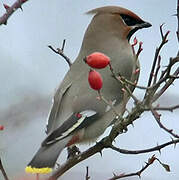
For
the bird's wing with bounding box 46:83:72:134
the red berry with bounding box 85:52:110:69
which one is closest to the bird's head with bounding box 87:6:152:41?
the bird's wing with bounding box 46:83:72:134

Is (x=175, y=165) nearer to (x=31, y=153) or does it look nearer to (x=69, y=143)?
(x=31, y=153)

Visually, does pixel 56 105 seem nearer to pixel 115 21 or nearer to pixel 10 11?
pixel 115 21

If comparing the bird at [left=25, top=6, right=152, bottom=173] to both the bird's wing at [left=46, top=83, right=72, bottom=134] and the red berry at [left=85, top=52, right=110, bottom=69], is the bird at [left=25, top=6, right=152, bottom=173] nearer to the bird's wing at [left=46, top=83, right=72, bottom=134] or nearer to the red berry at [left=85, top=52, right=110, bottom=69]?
the bird's wing at [left=46, top=83, right=72, bottom=134]

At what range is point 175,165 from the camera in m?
2.98

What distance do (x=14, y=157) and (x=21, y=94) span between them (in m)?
0.25

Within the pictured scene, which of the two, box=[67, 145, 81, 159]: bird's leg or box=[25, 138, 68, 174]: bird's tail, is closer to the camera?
box=[25, 138, 68, 174]: bird's tail

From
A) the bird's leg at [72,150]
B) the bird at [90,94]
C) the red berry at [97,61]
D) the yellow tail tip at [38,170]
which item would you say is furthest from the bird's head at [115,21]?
the red berry at [97,61]

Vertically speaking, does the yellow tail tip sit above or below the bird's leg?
above

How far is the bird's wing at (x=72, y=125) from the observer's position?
2006mm

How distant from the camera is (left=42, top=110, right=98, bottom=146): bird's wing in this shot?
6.58ft

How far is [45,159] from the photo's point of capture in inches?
76.5

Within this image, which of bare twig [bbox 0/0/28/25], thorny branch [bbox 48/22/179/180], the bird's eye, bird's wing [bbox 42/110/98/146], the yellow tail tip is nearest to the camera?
thorny branch [bbox 48/22/179/180]

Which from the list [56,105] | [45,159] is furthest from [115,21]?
[45,159]

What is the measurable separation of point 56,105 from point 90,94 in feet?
0.43
